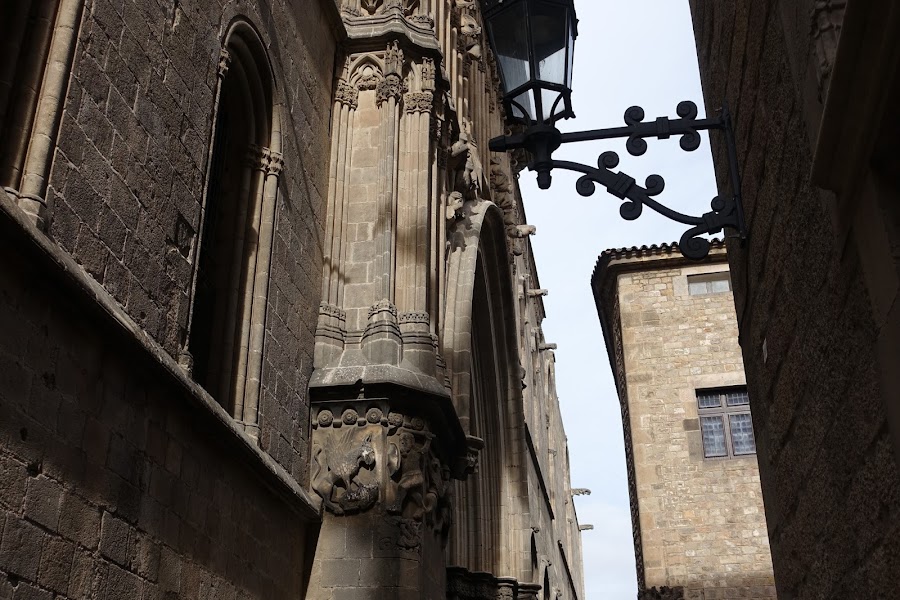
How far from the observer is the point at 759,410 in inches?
195

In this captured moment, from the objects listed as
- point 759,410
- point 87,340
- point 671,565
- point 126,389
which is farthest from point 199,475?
point 671,565

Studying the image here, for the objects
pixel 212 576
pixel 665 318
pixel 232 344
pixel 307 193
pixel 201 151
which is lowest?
pixel 212 576

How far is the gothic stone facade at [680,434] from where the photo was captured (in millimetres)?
18203

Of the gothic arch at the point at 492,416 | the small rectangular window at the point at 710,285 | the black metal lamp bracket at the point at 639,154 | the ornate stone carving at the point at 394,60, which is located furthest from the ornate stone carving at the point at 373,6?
the small rectangular window at the point at 710,285

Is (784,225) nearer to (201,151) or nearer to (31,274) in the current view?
(31,274)

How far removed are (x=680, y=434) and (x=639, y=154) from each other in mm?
15315

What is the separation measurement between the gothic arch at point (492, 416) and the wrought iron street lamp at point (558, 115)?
7987 mm

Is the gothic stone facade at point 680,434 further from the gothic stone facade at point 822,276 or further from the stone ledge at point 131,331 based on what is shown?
the gothic stone facade at point 822,276

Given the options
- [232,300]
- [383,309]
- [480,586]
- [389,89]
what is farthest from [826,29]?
[480,586]

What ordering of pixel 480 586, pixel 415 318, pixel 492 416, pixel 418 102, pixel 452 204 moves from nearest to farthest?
pixel 415 318, pixel 418 102, pixel 452 204, pixel 480 586, pixel 492 416

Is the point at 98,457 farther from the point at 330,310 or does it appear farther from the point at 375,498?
the point at 330,310

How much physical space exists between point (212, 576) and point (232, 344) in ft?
6.01

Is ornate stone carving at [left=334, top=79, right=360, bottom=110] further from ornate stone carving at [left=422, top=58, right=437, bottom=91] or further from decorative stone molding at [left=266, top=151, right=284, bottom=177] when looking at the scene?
decorative stone molding at [left=266, top=151, right=284, bottom=177]

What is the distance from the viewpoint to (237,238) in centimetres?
763
